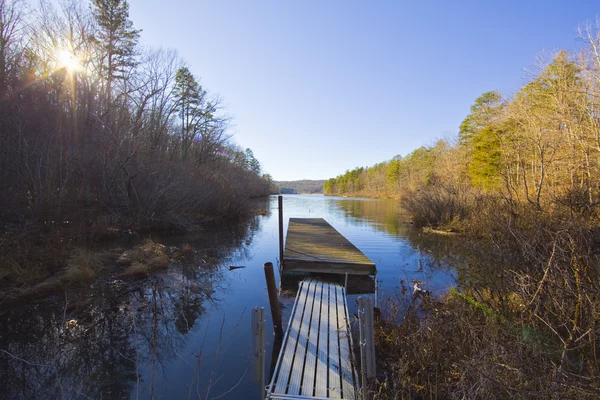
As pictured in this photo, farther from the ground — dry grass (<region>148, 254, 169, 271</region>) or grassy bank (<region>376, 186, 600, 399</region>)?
grassy bank (<region>376, 186, 600, 399</region>)

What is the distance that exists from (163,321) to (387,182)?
75295 millimetres

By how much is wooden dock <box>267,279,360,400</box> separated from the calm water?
519mm

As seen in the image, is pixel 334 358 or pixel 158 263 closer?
pixel 334 358

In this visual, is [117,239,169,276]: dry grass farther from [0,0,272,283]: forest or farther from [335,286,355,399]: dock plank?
[335,286,355,399]: dock plank

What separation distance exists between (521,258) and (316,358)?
3.20 metres

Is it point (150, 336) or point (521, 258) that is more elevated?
point (521, 258)

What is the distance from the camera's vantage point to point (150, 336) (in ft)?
16.4

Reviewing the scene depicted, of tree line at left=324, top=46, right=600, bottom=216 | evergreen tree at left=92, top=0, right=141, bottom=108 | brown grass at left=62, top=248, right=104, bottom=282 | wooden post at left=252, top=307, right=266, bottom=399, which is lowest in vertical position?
brown grass at left=62, top=248, right=104, bottom=282

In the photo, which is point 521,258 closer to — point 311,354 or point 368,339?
point 368,339

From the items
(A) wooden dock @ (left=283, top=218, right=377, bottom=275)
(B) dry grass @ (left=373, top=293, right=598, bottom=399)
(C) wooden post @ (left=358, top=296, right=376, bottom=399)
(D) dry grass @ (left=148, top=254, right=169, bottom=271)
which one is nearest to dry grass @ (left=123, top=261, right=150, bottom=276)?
(D) dry grass @ (left=148, top=254, right=169, bottom=271)

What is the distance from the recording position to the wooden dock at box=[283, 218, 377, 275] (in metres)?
7.88

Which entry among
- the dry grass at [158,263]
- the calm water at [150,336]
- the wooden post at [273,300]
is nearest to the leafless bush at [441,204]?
the calm water at [150,336]

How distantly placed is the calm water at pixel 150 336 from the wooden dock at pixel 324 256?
87cm

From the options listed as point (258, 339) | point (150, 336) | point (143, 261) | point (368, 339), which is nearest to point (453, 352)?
point (368, 339)
